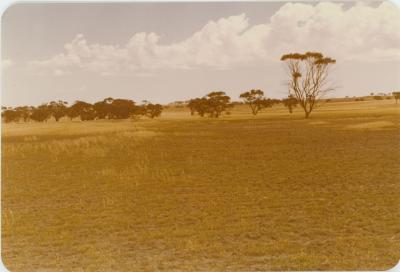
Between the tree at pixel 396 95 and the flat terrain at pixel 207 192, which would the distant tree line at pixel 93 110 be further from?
the tree at pixel 396 95

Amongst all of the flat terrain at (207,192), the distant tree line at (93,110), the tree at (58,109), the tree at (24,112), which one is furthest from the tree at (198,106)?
the tree at (24,112)

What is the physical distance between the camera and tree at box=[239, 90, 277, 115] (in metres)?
5.11

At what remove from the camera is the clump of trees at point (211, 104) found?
520 centimetres

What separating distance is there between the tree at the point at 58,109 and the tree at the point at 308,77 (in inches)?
108

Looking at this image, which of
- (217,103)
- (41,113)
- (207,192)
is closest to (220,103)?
(217,103)

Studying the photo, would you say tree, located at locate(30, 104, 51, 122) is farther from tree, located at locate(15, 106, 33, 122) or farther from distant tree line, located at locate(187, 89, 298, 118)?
distant tree line, located at locate(187, 89, 298, 118)

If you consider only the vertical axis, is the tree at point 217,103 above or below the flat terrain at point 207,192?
above

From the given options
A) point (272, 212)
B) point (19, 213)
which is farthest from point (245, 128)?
point (19, 213)

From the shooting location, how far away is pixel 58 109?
204 inches

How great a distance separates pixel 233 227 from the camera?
178 inches

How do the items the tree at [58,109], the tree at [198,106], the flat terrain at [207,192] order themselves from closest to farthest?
the flat terrain at [207,192] → the tree at [58,109] → the tree at [198,106]

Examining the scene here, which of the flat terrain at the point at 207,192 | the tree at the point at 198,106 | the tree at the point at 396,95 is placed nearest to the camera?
the flat terrain at the point at 207,192

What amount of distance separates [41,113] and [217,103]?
219 centimetres

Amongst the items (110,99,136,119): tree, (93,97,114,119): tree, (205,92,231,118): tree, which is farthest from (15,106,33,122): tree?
(205,92,231,118): tree
